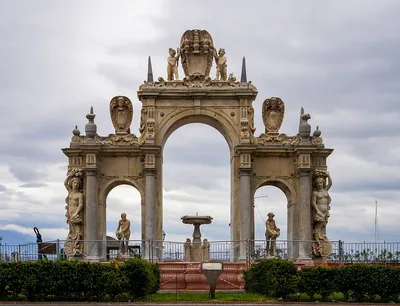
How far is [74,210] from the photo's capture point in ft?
139

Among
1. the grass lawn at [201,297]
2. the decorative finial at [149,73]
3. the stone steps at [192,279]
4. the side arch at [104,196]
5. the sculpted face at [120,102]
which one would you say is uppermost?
the decorative finial at [149,73]

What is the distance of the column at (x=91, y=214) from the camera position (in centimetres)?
4159

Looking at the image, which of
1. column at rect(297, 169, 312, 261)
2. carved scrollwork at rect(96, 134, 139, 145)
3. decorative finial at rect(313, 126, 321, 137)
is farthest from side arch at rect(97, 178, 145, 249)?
decorative finial at rect(313, 126, 321, 137)

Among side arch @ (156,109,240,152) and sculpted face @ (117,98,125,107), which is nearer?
side arch @ (156,109,240,152)

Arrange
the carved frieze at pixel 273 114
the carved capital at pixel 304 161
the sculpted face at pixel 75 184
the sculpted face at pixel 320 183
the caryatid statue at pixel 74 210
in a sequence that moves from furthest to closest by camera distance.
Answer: the carved frieze at pixel 273 114, the sculpted face at pixel 320 183, the sculpted face at pixel 75 184, the carved capital at pixel 304 161, the caryatid statue at pixel 74 210

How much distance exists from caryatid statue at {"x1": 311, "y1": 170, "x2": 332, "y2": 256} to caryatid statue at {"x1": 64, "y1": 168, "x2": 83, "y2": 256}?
38.7 ft

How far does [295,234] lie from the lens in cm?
4303

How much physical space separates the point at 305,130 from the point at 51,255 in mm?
14100

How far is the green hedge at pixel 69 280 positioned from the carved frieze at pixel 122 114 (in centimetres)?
1389

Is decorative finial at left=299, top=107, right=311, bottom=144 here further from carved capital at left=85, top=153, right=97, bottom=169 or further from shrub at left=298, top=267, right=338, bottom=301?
shrub at left=298, top=267, right=338, bottom=301

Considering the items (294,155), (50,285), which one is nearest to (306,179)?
(294,155)

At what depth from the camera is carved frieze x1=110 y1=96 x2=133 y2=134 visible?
142 feet

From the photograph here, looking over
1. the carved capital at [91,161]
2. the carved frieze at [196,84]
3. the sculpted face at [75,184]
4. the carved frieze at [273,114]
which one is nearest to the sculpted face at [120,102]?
the carved frieze at [196,84]

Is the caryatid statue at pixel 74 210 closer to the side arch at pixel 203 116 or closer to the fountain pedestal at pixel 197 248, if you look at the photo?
the side arch at pixel 203 116
